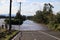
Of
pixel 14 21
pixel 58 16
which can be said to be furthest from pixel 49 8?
pixel 58 16

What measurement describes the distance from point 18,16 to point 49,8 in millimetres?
25623

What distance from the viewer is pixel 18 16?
115 metres

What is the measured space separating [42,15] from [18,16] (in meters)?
19.4

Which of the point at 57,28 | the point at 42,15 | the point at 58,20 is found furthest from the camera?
the point at 42,15

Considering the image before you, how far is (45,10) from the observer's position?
431 ft

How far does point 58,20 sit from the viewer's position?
7494 centimetres

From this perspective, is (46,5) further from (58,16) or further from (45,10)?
(58,16)

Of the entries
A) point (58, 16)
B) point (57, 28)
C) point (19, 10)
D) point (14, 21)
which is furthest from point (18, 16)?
point (57, 28)

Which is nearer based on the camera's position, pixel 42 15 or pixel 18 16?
pixel 18 16

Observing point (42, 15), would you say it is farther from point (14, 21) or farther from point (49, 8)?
point (14, 21)

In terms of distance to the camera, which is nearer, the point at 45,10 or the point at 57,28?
the point at 57,28

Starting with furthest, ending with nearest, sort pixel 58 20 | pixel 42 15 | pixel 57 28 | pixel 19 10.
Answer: pixel 42 15 < pixel 19 10 < pixel 58 20 < pixel 57 28

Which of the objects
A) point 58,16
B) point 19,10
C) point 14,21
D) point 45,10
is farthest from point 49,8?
point 58,16

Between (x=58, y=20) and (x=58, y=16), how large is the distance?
3.60 m
